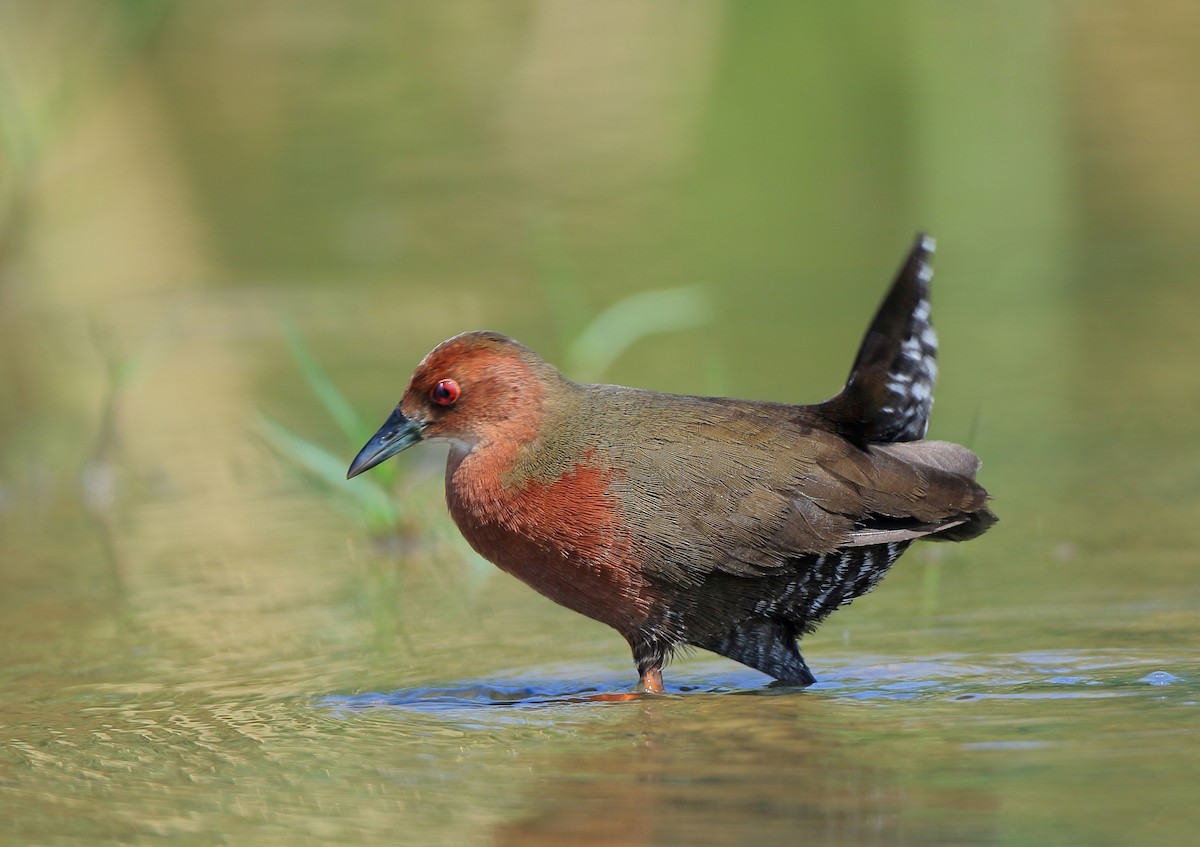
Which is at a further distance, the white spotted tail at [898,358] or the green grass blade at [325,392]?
the green grass blade at [325,392]

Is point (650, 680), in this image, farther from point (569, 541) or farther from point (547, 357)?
point (547, 357)

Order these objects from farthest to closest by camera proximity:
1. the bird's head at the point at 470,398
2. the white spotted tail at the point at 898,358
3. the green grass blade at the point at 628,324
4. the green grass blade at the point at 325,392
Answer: the green grass blade at the point at 628,324
the green grass blade at the point at 325,392
the bird's head at the point at 470,398
the white spotted tail at the point at 898,358

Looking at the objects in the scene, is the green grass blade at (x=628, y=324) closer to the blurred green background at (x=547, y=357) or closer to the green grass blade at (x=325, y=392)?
the blurred green background at (x=547, y=357)

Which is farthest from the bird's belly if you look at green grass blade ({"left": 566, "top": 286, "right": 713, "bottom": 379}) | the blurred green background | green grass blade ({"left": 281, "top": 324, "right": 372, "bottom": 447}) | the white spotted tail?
green grass blade ({"left": 566, "top": 286, "right": 713, "bottom": 379})

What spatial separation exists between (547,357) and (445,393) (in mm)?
2805

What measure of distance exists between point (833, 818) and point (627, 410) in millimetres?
1638

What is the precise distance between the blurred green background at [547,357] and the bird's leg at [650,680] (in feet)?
0.56

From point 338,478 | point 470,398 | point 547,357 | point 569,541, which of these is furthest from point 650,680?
point 547,357

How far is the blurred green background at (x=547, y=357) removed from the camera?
364 cm

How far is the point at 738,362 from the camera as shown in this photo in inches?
297

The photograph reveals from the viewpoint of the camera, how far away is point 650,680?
176 inches

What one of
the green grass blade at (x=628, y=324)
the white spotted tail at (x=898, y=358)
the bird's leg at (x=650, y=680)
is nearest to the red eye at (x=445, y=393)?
the bird's leg at (x=650, y=680)

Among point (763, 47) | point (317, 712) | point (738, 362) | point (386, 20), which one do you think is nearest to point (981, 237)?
point (738, 362)

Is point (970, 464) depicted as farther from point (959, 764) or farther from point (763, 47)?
point (763, 47)
